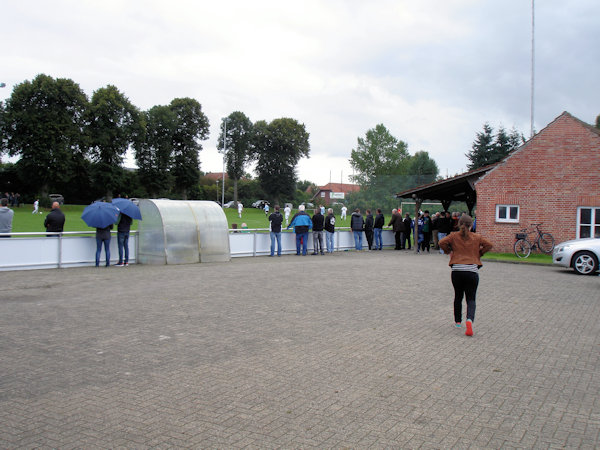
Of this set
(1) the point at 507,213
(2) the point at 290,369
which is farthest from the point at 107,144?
(2) the point at 290,369

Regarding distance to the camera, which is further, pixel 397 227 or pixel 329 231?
pixel 397 227

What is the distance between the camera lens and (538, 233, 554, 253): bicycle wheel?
20.0 metres

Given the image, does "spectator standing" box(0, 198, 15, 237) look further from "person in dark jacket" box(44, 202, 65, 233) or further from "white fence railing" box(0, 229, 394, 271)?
"person in dark jacket" box(44, 202, 65, 233)

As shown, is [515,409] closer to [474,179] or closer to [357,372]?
[357,372]

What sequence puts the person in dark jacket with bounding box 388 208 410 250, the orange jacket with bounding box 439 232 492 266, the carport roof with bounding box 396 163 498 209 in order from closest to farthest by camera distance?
the orange jacket with bounding box 439 232 492 266
the carport roof with bounding box 396 163 498 209
the person in dark jacket with bounding box 388 208 410 250

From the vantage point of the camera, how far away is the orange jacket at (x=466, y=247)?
7.25m

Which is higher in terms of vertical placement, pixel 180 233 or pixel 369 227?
pixel 369 227

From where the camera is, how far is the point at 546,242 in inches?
789

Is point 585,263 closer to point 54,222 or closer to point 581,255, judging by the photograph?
point 581,255

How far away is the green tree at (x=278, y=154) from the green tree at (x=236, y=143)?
372 centimetres

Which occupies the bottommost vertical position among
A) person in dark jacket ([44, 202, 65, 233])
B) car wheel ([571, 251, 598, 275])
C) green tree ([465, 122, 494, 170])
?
car wheel ([571, 251, 598, 275])

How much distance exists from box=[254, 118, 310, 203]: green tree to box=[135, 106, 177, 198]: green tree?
16.7 meters

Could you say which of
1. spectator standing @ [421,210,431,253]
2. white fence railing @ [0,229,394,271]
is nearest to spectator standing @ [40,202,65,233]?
white fence railing @ [0,229,394,271]

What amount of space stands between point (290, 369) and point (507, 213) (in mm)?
18217
